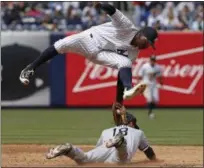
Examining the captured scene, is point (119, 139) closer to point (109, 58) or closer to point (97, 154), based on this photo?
point (97, 154)

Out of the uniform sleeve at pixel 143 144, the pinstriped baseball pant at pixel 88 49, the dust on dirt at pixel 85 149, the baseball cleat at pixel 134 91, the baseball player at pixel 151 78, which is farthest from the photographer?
the baseball player at pixel 151 78

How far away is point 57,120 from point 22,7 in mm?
4912

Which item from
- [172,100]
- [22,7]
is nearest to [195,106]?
[172,100]

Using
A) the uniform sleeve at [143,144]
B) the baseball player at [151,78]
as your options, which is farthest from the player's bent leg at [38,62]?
the baseball player at [151,78]

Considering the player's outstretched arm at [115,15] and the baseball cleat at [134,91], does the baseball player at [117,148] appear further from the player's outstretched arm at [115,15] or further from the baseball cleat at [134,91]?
the player's outstretched arm at [115,15]

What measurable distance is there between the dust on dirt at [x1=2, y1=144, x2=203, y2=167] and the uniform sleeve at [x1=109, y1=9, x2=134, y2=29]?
6.11ft

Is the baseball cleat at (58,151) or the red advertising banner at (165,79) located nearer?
the baseball cleat at (58,151)

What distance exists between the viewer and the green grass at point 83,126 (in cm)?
1432

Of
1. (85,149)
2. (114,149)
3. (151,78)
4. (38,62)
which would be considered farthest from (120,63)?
(151,78)

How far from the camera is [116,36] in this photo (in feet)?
29.4

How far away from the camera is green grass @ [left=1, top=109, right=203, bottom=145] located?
14320 millimetres

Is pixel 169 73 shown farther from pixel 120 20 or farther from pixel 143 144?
pixel 120 20

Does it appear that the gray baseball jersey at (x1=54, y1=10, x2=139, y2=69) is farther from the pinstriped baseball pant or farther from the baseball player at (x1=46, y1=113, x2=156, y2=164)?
the baseball player at (x1=46, y1=113, x2=156, y2=164)

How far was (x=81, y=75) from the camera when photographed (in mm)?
21234
